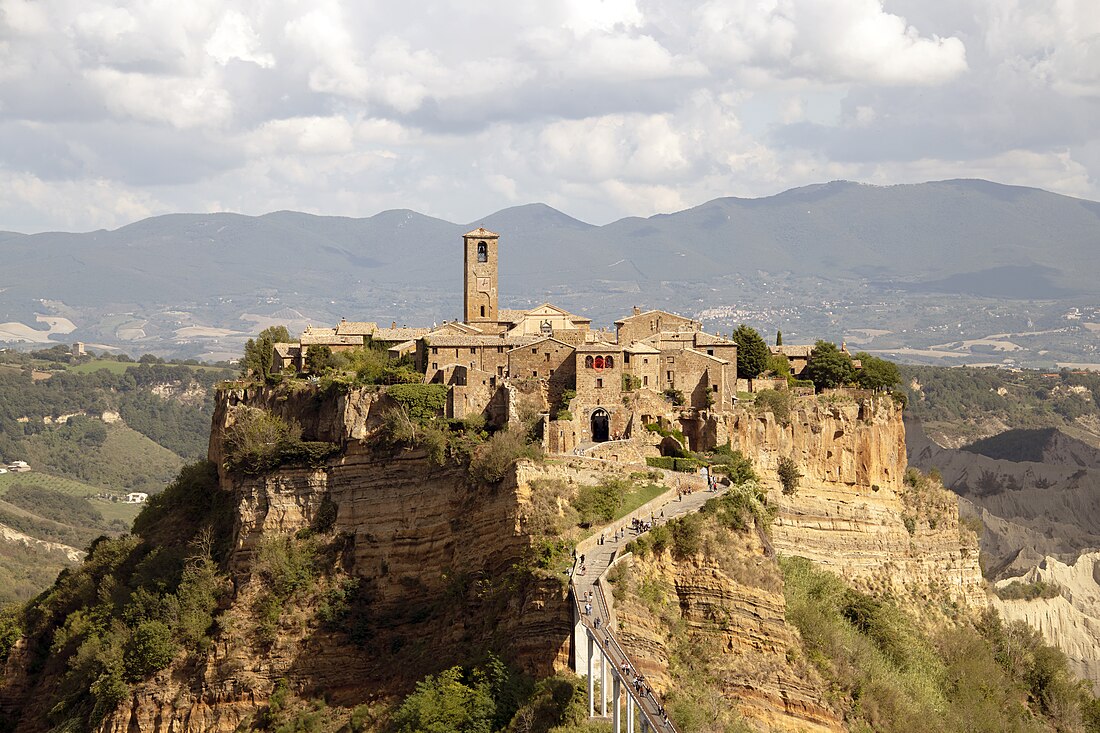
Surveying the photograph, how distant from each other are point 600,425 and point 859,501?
12757mm

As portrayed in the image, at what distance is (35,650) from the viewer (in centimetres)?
6856

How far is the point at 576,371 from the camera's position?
57.3 metres

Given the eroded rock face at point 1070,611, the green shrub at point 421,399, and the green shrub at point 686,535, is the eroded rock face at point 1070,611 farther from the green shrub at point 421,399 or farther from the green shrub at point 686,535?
the green shrub at point 686,535

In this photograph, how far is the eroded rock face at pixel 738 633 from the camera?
45062 mm

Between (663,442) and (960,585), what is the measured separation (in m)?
18.7

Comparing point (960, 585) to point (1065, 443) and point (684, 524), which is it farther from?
point (1065, 443)

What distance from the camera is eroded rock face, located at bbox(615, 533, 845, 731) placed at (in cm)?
4506

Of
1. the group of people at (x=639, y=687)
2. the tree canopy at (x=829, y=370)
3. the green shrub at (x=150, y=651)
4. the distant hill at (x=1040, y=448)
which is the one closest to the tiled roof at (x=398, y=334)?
the green shrub at (x=150, y=651)

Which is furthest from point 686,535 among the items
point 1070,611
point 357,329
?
point 1070,611

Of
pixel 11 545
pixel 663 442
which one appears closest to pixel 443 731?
pixel 663 442

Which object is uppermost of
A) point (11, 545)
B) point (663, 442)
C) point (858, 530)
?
point (663, 442)

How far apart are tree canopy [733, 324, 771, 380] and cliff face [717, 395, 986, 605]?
10.5ft

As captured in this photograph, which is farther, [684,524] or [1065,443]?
[1065,443]

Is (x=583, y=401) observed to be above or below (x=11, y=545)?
above
